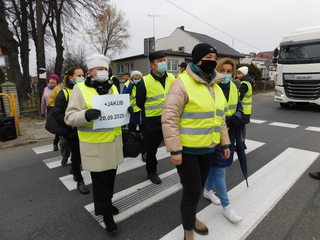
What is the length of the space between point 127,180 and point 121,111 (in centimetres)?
199

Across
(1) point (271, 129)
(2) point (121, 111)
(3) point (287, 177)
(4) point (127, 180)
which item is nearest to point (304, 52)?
(1) point (271, 129)

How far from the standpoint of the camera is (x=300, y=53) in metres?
10.9

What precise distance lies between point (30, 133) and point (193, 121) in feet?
24.3

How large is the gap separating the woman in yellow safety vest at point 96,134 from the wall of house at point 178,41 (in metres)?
34.8

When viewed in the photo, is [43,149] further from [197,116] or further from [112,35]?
[112,35]

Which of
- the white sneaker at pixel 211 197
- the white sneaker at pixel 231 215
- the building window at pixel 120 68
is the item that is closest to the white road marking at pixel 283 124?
the white sneaker at pixel 211 197

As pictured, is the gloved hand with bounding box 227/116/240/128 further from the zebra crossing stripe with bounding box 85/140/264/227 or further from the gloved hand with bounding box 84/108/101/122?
the gloved hand with bounding box 84/108/101/122

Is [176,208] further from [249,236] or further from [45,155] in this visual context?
[45,155]

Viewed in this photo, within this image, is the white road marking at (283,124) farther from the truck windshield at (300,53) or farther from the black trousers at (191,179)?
the black trousers at (191,179)

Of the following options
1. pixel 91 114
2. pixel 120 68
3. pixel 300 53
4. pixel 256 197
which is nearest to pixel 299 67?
pixel 300 53

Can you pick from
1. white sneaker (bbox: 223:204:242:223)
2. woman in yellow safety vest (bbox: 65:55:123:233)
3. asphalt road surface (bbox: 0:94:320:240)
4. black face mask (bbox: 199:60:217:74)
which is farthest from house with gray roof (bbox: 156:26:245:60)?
woman in yellow safety vest (bbox: 65:55:123:233)

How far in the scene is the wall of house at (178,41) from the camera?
119 feet

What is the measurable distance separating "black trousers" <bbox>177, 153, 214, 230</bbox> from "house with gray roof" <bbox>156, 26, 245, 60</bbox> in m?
33.6

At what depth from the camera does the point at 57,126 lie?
3307 millimetres
